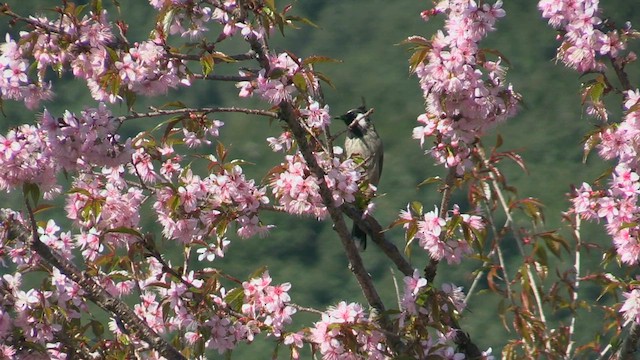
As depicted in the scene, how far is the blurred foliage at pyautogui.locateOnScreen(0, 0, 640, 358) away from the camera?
4645 mm

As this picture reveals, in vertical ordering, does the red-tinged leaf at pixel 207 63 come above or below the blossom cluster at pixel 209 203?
above

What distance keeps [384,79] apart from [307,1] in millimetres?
652

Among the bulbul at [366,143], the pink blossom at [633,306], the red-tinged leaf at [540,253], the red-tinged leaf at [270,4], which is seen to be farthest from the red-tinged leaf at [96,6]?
the bulbul at [366,143]

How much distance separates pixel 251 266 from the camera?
15.4 feet

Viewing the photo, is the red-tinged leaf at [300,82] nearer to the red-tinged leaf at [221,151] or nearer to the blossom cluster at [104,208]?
the red-tinged leaf at [221,151]

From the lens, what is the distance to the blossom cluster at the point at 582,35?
2098 millimetres

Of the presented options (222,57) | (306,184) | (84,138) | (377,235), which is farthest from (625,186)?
(84,138)

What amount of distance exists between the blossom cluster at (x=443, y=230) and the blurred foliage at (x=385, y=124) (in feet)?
8.17

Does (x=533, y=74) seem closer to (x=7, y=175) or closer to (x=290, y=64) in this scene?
(x=290, y=64)

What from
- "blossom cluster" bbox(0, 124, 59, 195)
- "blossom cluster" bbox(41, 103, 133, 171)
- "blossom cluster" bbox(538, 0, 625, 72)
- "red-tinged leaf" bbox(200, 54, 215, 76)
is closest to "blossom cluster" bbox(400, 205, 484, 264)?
"blossom cluster" bbox(538, 0, 625, 72)

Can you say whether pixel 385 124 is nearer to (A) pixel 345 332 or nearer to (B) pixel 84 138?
(A) pixel 345 332

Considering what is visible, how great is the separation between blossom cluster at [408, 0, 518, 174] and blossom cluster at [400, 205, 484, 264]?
5.6 inches

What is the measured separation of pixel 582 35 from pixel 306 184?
27.8 inches

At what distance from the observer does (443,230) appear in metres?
2.10
